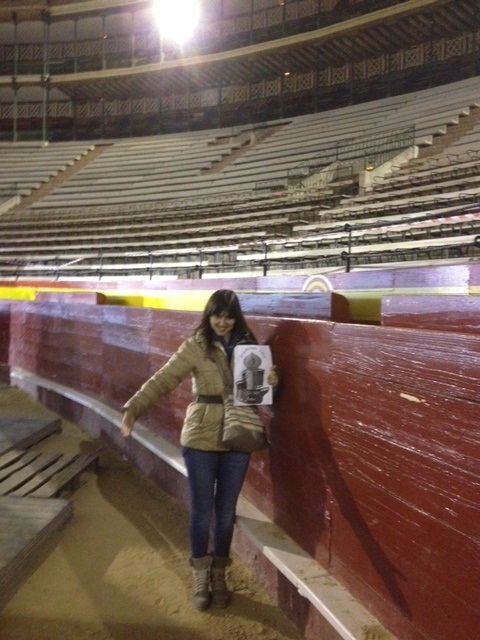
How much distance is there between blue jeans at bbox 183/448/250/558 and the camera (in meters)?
2.51

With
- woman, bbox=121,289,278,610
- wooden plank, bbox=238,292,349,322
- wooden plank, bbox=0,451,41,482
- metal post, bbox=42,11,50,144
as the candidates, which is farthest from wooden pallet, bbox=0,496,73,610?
metal post, bbox=42,11,50,144

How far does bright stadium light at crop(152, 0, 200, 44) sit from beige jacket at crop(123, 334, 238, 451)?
904 inches

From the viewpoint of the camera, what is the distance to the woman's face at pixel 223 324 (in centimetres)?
252

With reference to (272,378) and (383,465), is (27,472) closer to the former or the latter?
(272,378)

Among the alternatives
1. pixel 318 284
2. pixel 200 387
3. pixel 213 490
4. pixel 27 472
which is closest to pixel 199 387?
pixel 200 387

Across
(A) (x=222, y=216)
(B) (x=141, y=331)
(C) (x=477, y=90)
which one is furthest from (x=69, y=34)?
(B) (x=141, y=331)

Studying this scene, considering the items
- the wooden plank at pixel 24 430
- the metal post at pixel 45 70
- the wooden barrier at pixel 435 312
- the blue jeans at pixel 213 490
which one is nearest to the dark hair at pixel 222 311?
the blue jeans at pixel 213 490

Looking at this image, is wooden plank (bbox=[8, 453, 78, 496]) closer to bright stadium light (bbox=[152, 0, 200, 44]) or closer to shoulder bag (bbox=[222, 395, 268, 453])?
shoulder bag (bbox=[222, 395, 268, 453])

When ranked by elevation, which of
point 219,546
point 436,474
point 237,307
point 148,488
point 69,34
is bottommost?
point 148,488

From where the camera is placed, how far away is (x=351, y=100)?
2078 centimetres

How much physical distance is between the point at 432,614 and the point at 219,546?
46.9 inches

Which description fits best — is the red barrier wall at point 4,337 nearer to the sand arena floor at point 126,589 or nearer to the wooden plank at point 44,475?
the wooden plank at point 44,475

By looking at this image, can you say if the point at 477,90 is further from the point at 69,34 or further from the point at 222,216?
the point at 69,34

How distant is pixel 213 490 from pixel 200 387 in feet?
1.59
